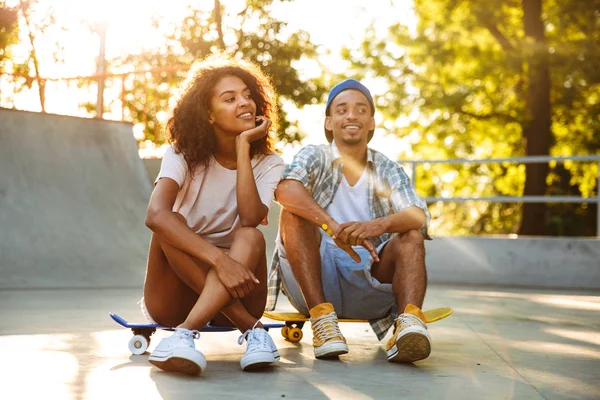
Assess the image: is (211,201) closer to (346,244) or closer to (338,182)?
(346,244)

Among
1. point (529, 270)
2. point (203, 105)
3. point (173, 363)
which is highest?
point (203, 105)

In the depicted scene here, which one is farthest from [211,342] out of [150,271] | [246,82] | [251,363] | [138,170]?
[138,170]

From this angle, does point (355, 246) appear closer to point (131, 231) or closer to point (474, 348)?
point (474, 348)

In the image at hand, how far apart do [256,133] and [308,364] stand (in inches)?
42.8

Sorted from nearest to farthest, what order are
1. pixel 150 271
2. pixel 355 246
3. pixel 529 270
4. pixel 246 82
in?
pixel 150 271 → pixel 246 82 → pixel 355 246 → pixel 529 270

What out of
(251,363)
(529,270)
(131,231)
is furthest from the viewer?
(529,270)

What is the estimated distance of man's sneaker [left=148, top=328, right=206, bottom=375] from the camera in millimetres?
3301

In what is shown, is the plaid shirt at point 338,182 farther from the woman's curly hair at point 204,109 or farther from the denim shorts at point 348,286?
the woman's curly hair at point 204,109

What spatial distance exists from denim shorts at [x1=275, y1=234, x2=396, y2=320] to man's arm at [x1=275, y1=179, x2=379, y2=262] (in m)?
0.23

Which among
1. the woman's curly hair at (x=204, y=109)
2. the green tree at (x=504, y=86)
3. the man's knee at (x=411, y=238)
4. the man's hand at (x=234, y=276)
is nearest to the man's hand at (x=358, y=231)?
the man's knee at (x=411, y=238)

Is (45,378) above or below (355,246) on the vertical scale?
below

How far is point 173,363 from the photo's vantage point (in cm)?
331

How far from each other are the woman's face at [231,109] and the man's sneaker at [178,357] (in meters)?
1.12

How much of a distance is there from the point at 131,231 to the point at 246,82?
18.6 ft
